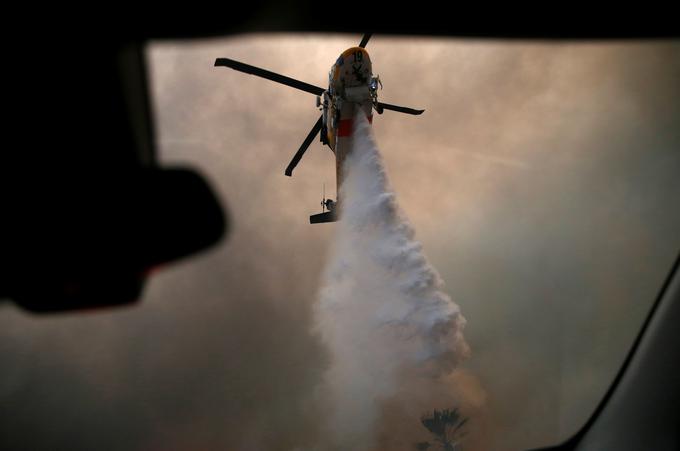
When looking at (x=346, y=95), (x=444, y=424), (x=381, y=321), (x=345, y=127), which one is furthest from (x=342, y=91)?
(x=444, y=424)

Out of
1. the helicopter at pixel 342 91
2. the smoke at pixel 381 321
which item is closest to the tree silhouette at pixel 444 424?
the smoke at pixel 381 321

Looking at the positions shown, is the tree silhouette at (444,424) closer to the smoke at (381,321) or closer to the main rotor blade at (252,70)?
the smoke at (381,321)

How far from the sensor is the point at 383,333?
13391mm

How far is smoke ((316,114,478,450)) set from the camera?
1245cm

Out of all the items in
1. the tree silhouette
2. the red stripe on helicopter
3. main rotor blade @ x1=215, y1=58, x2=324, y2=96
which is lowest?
the tree silhouette

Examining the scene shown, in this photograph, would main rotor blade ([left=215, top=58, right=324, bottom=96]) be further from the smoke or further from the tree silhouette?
the tree silhouette

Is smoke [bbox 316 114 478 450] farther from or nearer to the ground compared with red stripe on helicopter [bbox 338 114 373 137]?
nearer to the ground

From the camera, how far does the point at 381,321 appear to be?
13.6m

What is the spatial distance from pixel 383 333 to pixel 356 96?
21.4ft

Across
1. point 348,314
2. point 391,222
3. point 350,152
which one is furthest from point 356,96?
point 348,314

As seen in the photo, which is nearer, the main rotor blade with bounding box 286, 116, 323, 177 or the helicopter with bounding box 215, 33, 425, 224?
the helicopter with bounding box 215, 33, 425, 224

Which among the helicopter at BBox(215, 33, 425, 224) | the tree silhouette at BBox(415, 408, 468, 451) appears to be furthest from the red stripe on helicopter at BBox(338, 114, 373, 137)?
the tree silhouette at BBox(415, 408, 468, 451)

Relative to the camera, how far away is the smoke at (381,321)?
1245cm

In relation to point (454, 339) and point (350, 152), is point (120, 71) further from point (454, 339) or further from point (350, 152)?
point (350, 152)
